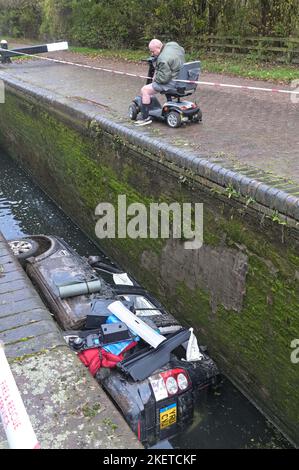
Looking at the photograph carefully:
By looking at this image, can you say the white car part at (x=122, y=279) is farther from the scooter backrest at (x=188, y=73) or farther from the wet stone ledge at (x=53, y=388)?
the scooter backrest at (x=188, y=73)

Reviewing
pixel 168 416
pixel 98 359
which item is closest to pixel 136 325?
pixel 98 359

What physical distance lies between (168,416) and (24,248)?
174 inches

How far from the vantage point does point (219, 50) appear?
17000 millimetres

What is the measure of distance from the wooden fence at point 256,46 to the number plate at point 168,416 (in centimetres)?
1261

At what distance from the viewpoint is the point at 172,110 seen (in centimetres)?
820

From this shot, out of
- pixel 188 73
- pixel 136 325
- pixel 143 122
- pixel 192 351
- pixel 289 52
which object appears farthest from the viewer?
pixel 289 52

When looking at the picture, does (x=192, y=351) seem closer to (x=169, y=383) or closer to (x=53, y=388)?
(x=169, y=383)

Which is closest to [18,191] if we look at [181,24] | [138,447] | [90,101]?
[90,101]

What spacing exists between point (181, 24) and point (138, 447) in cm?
1732

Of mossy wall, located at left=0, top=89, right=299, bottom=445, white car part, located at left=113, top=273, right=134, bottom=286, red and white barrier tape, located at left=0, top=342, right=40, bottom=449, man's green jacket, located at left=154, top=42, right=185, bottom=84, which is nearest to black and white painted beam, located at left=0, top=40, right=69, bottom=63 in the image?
mossy wall, located at left=0, top=89, right=299, bottom=445

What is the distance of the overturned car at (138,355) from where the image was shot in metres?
5.07

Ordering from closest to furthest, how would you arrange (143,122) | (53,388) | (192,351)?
(53,388)
(192,351)
(143,122)

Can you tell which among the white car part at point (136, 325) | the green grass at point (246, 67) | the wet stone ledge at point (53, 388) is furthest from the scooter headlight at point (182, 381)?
the green grass at point (246, 67)
